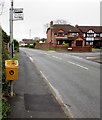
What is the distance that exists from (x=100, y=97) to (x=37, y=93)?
2362 mm

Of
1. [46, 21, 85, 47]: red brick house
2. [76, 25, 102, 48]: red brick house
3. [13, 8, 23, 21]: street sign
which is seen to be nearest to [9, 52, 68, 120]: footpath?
[13, 8, 23, 21]: street sign

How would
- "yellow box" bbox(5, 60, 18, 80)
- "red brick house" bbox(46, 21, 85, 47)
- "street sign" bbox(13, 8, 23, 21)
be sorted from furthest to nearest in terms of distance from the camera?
"red brick house" bbox(46, 21, 85, 47), "street sign" bbox(13, 8, 23, 21), "yellow box" bbox(5, 60, 18, 80)

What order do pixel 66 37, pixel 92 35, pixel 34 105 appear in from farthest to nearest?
pixel 92 35
pixel 66 37
pixel 34 105

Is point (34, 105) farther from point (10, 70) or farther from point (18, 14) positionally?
point (18, 14)

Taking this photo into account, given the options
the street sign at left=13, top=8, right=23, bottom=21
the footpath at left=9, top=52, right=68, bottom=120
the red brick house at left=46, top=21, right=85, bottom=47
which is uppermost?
the red brick house at left=46, top=21, right=85, bottom=47

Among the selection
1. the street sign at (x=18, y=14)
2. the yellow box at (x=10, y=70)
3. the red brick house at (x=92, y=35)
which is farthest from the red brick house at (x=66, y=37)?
the yellow box at (x=10, y=70)

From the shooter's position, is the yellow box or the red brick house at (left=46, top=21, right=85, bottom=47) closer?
the yellow box

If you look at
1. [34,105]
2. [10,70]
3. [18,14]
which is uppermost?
[18,14]

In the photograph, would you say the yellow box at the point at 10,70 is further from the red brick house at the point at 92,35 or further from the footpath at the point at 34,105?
the red brick house at the point at 92,35

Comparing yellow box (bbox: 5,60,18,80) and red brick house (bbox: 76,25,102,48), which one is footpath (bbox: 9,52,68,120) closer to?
yellow box (bbox: 5,60,18,80)

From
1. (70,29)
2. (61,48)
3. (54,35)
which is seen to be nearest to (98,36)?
(70,29)

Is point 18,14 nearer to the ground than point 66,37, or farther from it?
nearer to the ground

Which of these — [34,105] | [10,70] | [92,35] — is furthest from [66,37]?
[34,105]

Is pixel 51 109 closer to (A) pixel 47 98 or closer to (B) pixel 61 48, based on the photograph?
(A) pixel 47 98
